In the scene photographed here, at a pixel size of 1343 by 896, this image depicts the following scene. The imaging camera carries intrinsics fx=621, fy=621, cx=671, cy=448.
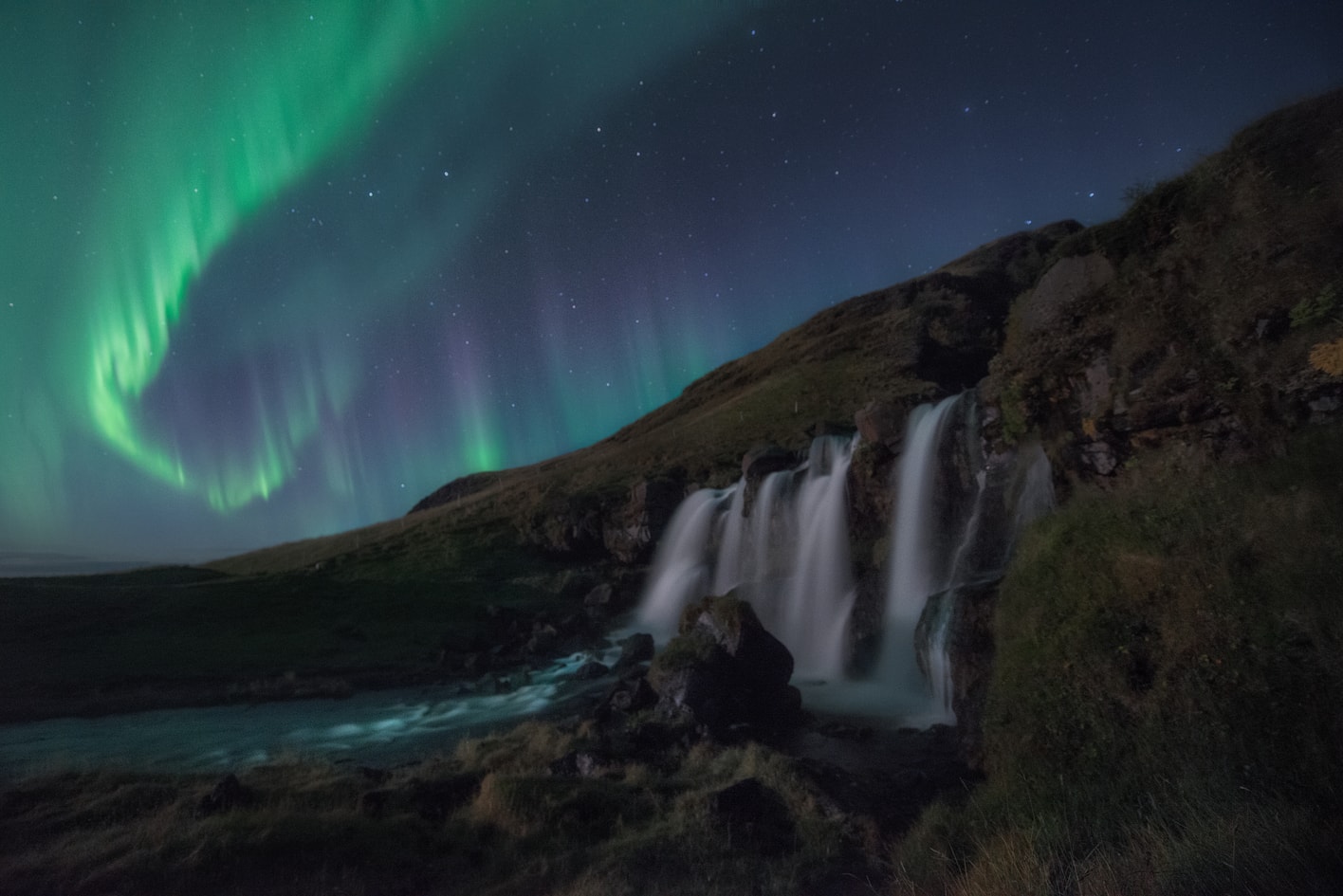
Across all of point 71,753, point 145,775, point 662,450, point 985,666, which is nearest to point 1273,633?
point 985,666

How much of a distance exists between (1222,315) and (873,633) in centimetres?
1556

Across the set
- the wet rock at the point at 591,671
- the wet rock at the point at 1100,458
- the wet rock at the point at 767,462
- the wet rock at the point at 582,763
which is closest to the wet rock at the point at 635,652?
the wet rock at the point at 591,671

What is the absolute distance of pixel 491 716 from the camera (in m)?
22.8

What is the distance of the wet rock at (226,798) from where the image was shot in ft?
35.2

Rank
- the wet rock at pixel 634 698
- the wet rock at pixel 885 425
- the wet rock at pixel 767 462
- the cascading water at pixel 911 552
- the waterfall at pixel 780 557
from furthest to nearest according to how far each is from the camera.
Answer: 1. the wet rock at pixel 767 462
2. the wet rock at pixel 885 425
3. the waterfall at pixel 780 557
4. the cascading water at pixel 911 552
5. the wet rock at pixel 634 698

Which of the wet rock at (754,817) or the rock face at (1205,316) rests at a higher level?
the rock face at (1205,316)

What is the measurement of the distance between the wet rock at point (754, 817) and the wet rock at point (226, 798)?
8.37 metres

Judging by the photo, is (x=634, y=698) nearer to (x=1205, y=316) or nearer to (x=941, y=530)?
(x=941, y=530)

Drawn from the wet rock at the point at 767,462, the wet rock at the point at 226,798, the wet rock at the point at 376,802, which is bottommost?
the wet rock at the point at 376,802

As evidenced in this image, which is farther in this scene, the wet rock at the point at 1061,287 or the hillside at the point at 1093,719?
the wet rock at the point at 1061,287

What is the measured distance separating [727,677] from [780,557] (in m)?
15.8

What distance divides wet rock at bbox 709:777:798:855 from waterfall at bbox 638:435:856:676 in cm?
1430

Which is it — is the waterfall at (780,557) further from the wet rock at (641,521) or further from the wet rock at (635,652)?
the wet rock at (635,652)

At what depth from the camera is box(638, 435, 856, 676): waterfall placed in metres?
28.0
